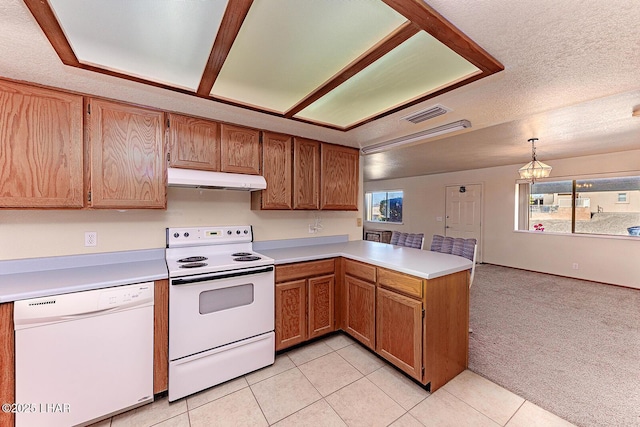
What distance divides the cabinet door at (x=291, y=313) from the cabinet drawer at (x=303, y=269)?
0.18 feet

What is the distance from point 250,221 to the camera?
270 centimetres

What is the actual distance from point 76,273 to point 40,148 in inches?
33.6

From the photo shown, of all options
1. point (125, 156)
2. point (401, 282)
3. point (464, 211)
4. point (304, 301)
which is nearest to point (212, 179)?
point (125, 156)

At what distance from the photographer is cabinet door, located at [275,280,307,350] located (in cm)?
222

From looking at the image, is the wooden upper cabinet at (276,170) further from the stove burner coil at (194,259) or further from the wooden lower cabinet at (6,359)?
the wooden lower cabinet at (6,359)

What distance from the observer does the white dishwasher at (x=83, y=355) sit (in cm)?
137

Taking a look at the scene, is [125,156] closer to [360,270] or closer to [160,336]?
[160,336]

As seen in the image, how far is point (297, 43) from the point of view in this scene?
1.43 metres

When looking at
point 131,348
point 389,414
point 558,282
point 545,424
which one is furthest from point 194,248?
point 558,282

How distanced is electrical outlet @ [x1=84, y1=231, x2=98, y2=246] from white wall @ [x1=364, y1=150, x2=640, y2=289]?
6.77m

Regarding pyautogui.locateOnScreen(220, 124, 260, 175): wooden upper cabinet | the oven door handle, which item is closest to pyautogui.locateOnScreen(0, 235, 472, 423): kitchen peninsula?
the oven door handle

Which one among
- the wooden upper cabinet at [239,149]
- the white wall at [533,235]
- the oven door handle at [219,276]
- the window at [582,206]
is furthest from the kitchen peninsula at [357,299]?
the window at [582,206]

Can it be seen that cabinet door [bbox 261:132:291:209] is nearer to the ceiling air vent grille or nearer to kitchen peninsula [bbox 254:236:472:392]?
kitchen peninsula [bbox 254:236:472:392]

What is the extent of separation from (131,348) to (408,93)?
2657 millimetres
